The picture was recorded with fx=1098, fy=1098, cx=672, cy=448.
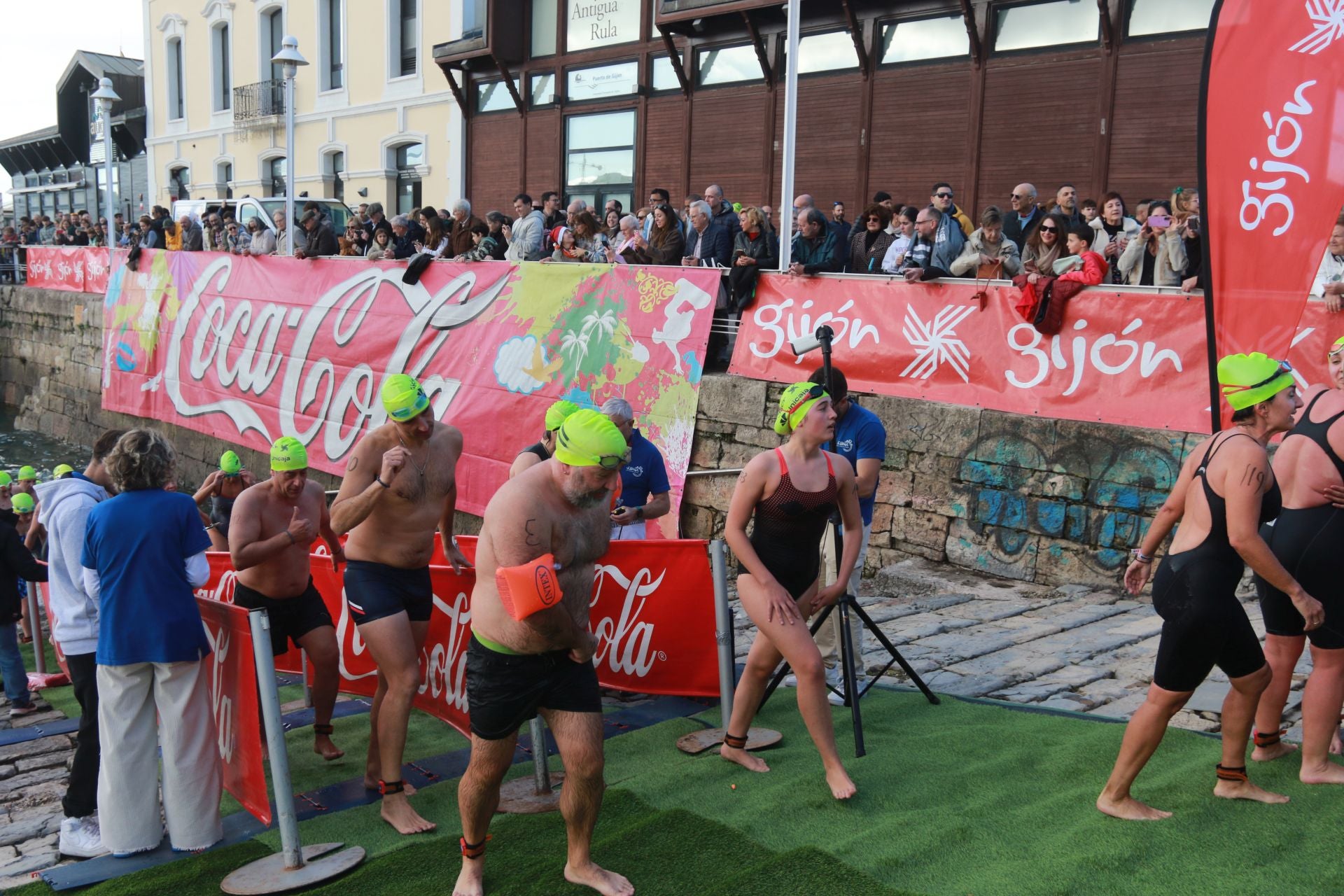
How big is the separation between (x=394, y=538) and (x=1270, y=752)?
406 cm

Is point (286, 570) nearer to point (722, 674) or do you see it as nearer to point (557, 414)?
point (557, 414)

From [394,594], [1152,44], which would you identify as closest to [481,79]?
[1152,44]

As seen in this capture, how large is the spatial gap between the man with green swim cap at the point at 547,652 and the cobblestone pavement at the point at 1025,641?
2.89 metres

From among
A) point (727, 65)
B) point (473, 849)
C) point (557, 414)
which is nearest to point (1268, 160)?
point (557, 414)

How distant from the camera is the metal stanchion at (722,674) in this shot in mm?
5445

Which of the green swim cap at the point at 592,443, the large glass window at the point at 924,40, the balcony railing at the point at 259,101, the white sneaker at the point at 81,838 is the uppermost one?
the balcony railing at the point at 259,101

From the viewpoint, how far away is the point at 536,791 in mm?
5020

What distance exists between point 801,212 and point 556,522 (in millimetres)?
7459

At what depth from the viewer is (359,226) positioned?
1641cm

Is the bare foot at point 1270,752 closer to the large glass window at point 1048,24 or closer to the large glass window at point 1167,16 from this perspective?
the large glass window at point 1167,16

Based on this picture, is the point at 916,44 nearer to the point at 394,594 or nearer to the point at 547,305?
the point at 547,305

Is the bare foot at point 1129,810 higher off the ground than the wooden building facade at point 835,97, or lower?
lower

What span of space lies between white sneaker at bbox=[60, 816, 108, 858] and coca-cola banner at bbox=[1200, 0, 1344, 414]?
6208 millimetres

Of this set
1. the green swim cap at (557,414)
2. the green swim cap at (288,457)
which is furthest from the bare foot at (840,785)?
the green swim cap at (288,457)
